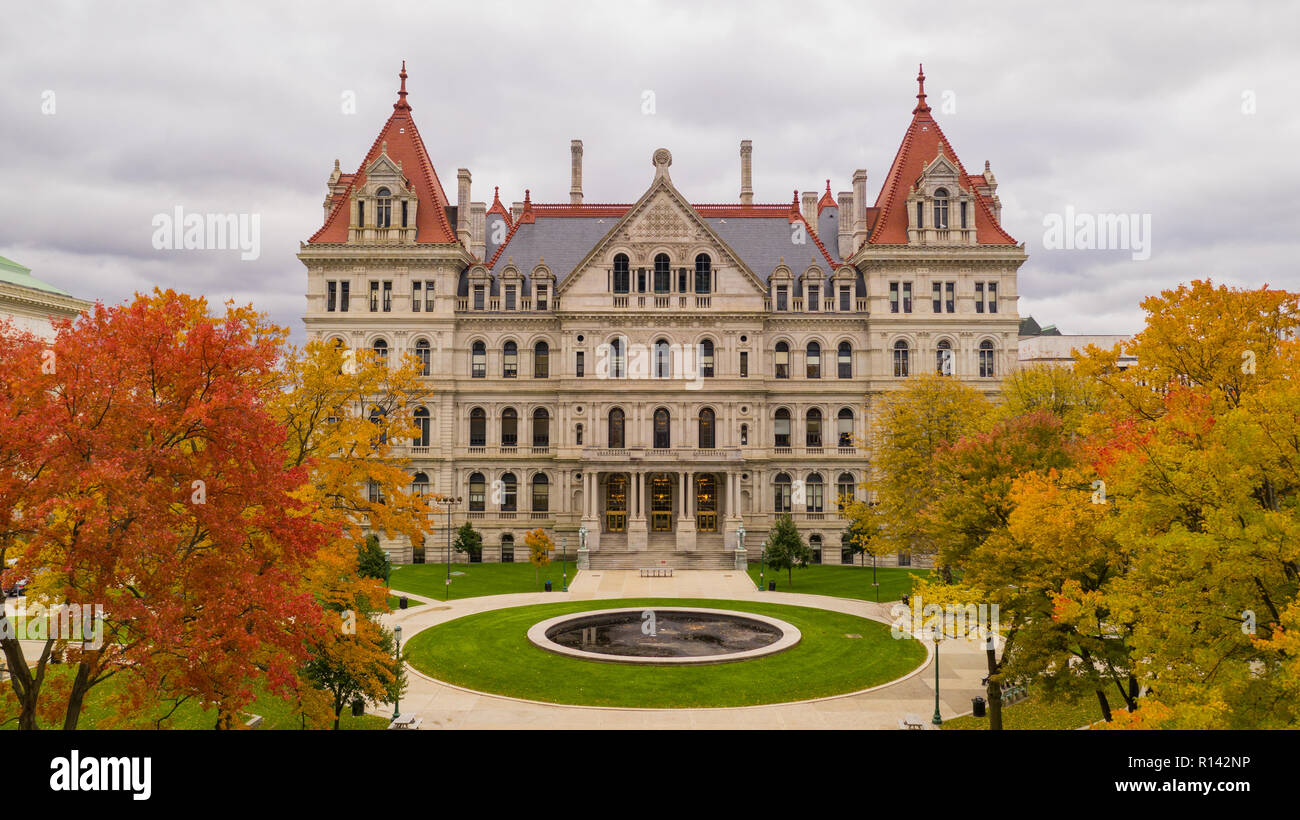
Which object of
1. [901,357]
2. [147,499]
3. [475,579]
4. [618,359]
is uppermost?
[901,357]

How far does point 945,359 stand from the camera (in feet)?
185

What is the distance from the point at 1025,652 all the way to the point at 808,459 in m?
38.6

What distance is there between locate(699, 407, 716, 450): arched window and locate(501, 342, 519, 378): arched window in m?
15.4

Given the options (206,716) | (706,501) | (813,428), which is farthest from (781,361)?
(206,716)

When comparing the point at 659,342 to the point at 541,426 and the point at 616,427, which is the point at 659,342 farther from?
the point at 541,426

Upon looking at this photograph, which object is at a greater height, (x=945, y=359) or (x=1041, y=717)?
(x=945, y=359)

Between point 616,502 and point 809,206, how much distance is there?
101ft

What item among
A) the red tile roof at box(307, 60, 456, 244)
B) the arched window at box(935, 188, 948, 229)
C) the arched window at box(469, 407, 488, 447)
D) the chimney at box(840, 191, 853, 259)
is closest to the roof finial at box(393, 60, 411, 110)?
the red tile roof at box(307, 60, 456, 244)

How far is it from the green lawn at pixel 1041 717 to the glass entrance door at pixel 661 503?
111 feet

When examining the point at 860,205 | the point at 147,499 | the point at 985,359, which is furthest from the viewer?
the point at 860,205

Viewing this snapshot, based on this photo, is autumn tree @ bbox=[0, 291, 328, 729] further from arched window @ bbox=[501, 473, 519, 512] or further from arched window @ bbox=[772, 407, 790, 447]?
arched window @ bbox=[772, 407, 790, 447]

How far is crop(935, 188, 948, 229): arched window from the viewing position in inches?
2201

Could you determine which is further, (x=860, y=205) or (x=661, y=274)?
(x=860, y=205)

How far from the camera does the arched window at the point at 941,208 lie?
5591 centimetres
